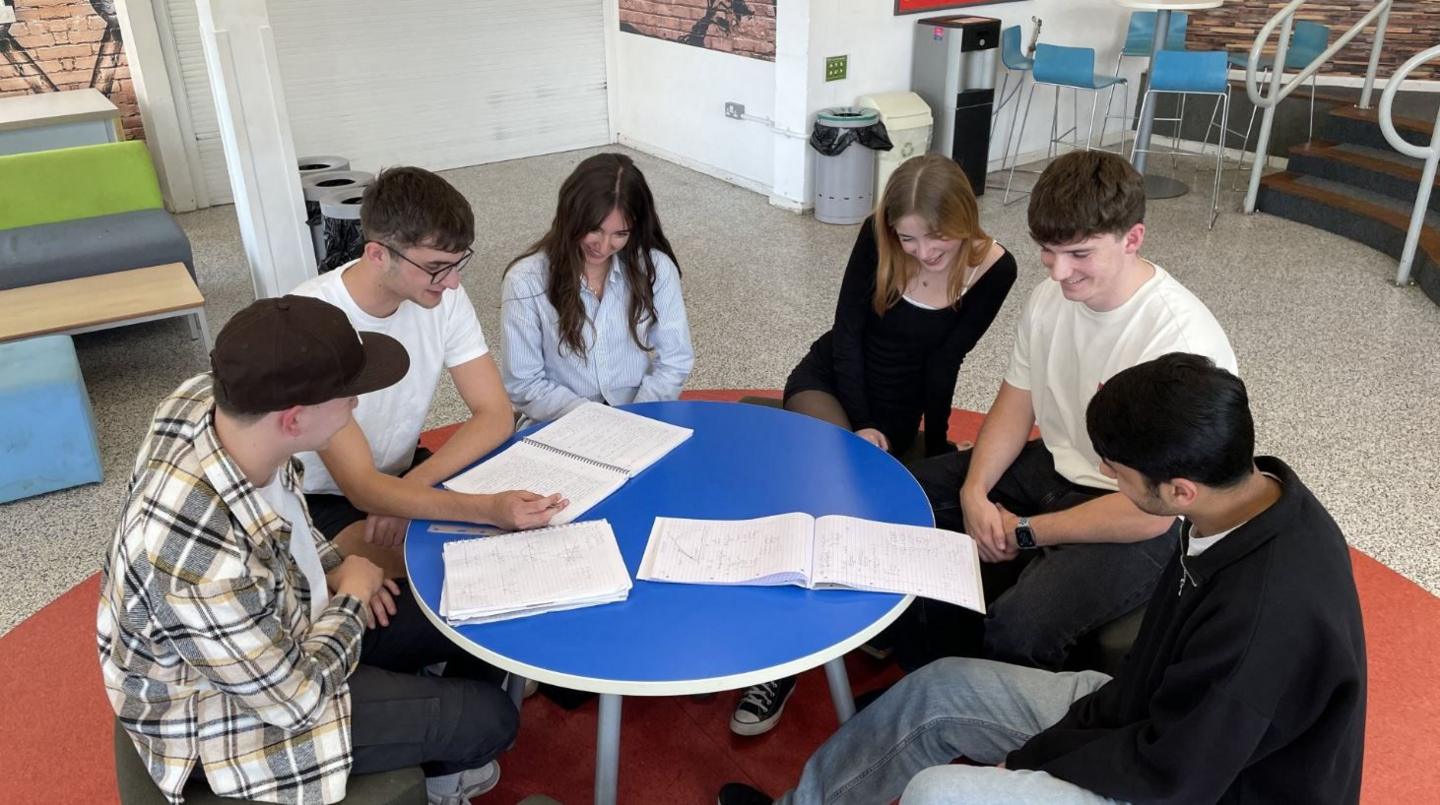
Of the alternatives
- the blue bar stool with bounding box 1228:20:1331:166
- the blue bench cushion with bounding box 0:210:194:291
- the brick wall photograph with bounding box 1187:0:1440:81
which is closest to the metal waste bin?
the blue bar stool with bounding box 1228:20:1331:166

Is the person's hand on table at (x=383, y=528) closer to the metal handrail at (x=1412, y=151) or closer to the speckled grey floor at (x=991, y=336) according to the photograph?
the speckled grey floor at (x=991, y=336)

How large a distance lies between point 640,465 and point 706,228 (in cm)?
441

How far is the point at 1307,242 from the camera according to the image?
6.23 metres

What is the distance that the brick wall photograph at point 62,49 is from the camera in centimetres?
634

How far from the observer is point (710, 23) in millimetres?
7184

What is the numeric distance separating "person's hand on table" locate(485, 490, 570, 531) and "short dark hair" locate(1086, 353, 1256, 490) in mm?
1088

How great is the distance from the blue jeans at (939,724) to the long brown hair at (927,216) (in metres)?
1.15

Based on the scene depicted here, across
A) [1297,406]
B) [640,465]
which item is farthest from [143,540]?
[1297,406]

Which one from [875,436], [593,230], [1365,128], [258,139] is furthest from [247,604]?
[1365,128]

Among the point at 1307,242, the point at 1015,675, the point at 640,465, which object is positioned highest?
the point at 640,465

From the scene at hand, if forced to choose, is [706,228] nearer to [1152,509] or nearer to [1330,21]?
[1330,21]

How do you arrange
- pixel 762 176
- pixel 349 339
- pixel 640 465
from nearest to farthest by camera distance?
pixel 349 339 < pixel 640 465 < pixel 762 176

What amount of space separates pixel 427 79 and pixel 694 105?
195cm

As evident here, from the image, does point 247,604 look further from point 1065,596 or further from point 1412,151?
point 1412,151
